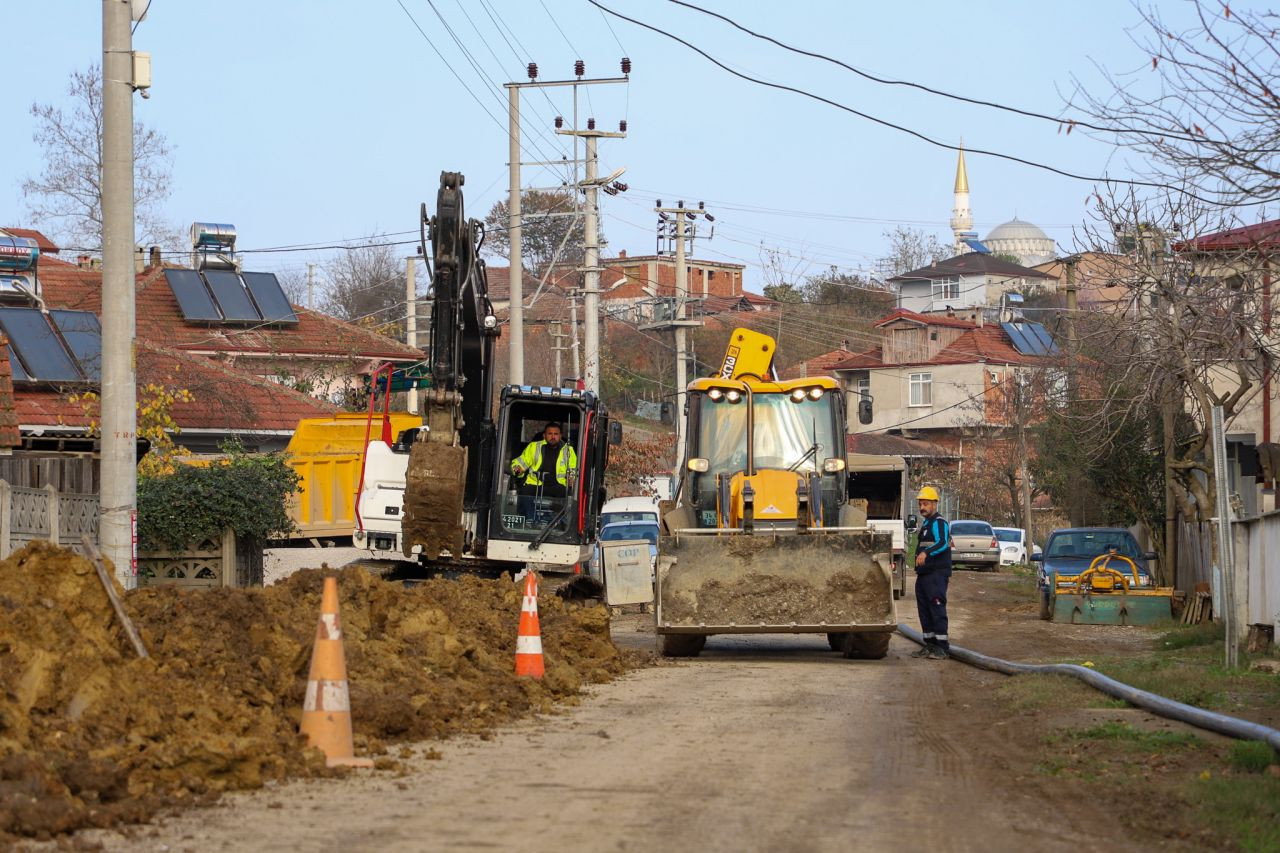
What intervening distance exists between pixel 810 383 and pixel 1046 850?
11.3 metres

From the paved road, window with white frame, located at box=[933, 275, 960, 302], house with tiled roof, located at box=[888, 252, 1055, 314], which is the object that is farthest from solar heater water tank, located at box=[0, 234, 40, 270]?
window with white frame, located at box=[933, 275, 960, 302]

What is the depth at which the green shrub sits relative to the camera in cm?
1884

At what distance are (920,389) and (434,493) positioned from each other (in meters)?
61.3

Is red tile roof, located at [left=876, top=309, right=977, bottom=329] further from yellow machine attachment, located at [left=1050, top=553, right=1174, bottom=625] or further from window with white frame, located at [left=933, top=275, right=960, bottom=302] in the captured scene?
yellow machine attachment, located at [left=1050, top=553, right=1174, bottom=625]

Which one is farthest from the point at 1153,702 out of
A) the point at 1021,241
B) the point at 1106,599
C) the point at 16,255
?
the point at 1021,241

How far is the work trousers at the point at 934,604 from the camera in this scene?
18.3 meters

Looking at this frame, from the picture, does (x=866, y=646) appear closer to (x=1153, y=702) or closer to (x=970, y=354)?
(x=1153, y=702)

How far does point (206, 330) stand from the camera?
128 ft

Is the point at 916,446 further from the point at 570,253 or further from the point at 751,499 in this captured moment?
the point at 751,499

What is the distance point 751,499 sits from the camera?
17312 millimetres

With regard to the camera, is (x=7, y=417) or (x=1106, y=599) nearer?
(x=7, y=417)

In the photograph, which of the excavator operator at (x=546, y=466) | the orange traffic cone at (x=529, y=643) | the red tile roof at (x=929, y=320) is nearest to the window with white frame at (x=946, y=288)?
the red tile roof at (x=929, y=320)

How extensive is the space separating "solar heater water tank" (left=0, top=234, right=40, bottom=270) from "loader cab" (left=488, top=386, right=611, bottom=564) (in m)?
19.5

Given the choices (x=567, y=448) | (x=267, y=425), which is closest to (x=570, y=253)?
(x=267, y=425)
